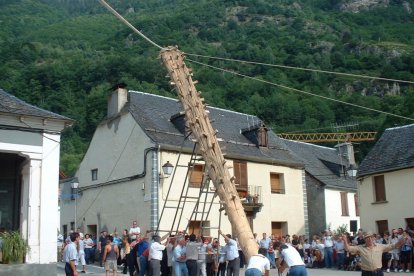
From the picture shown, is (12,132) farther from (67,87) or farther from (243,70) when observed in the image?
(243,70)

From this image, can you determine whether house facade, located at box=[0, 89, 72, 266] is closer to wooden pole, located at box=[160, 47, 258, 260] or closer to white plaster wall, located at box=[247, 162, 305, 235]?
wooden pole, located at box=[160, 47, 258, 260]

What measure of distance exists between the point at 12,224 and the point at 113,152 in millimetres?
12750

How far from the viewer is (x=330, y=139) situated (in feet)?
240

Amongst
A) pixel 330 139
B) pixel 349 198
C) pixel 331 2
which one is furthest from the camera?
pixel 331 2

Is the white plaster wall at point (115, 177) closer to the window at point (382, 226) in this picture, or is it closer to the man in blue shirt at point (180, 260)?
the man in blue shirt at point (180, 260)

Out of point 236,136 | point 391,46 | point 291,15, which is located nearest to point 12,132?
point 236,136

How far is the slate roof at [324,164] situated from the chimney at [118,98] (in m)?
12.6

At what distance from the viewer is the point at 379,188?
29859mm

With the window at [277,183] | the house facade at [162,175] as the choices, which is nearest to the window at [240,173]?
the house facade at [162,175]

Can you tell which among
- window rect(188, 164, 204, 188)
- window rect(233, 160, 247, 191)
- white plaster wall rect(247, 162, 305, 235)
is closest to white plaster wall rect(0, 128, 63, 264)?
window rect(188, 164, 204, 188)

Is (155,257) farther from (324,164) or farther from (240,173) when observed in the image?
(324,164)

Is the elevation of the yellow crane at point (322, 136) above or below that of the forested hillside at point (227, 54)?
below

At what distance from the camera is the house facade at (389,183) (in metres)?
28.2

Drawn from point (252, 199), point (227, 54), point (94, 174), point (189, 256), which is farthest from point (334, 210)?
point (227, 54)
